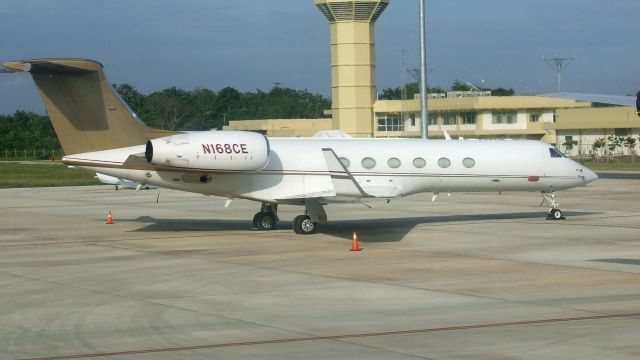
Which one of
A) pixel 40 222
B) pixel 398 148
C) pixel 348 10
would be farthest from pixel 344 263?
pixel 348 10

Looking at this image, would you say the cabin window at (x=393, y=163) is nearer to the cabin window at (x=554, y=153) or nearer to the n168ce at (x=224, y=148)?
the n168ce at (x=224, y=148)

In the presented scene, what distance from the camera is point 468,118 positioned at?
9525 cm

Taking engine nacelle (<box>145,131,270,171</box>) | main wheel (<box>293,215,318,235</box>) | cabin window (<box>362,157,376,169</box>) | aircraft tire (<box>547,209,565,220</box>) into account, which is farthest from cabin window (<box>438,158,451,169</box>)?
engine nacelle (<box>145,131,270,171</box>)

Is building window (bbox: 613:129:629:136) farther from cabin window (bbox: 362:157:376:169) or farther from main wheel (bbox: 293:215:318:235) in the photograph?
main wheel (bbox: 293:215:318:235)

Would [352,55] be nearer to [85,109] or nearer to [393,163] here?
[393,163]

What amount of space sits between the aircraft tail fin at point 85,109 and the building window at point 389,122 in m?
69.9

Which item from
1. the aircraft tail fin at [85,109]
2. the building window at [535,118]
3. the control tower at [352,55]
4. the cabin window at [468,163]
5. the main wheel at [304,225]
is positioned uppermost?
the control tower at [352,55]

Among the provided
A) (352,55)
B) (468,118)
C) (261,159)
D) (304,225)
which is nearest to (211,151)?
(261,159)

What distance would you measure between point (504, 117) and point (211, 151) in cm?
7116

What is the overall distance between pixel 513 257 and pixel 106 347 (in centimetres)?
1121

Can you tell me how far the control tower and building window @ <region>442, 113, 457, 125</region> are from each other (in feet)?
50.4

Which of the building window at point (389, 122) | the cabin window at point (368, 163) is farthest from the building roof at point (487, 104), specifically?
the cabin window at point (368, 163)

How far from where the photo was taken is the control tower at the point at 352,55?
8112 centimetres

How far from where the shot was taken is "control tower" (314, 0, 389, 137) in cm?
8112
